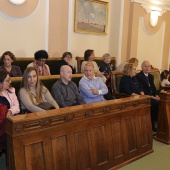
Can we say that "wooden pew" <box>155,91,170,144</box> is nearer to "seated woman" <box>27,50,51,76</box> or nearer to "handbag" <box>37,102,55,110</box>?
"handbag" <box>37,102,55,110</box>

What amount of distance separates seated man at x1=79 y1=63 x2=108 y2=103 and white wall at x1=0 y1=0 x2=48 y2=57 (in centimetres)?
189

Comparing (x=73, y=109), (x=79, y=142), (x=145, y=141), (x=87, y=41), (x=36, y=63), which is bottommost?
(x=145, y=141)

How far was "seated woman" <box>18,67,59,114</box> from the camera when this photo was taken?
118 inches

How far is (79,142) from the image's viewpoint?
253 centimetres

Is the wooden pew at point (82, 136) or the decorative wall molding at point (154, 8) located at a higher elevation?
the decorative wall molding at point (154, 8)

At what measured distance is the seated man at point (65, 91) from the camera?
3.37 meters

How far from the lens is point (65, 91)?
346 centimetres

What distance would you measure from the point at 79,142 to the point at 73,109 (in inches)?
13.5

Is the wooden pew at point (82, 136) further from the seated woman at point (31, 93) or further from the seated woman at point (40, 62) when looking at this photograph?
the seated woman at point (40, 62)

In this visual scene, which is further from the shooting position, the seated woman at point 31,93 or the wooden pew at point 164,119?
the wooden pew at point 164,119

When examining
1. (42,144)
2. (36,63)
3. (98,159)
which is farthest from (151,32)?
(42,144)

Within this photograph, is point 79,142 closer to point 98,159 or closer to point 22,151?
point 98,159

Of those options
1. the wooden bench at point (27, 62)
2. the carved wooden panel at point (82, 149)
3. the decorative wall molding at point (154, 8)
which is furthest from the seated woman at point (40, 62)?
the decorative wall molding at point (154, 8)

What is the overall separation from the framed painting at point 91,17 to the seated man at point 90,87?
2.41 meters
